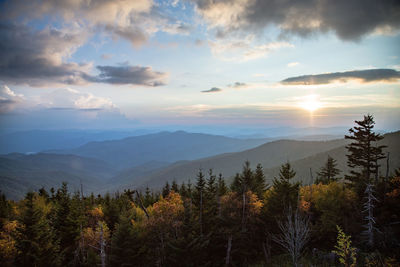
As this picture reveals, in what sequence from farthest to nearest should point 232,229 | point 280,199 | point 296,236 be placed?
point 280,199
point 232,229
point 296,236

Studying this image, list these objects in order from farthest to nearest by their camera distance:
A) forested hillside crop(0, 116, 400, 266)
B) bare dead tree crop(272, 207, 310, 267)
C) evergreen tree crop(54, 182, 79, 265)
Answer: evergreen tree crop(54, 182, 79, 265), forested hillside crop(0, 116, 400, 266), bare dead tree crop(272, 207, 310, 267)

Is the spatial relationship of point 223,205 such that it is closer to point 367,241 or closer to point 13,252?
point 367,241

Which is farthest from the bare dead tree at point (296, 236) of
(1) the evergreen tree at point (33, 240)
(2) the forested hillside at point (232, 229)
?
(1) the evergreen tree at point (33, 240)

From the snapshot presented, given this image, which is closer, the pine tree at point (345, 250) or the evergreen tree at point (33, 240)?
the pine tree at point (345, 250)

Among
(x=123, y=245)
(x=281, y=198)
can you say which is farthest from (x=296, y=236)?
(x=123, y=245)

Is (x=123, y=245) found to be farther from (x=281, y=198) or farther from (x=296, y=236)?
(x=296, y=236)

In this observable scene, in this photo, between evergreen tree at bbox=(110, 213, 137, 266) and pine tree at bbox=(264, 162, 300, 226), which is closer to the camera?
evergreen tree at bbox=(110, 213, 137, 266)

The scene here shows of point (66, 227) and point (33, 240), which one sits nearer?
point (33, 240)

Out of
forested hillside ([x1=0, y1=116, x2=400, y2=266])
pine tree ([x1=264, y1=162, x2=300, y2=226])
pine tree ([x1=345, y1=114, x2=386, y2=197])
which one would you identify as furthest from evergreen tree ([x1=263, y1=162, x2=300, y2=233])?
pine tree ([x1=345, y1=114, x2=386, y2=197])

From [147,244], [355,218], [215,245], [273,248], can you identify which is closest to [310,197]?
[355,218]

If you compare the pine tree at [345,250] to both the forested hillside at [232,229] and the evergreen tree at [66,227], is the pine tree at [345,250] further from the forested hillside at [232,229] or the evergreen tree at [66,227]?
the evergreen tree at [66,227]

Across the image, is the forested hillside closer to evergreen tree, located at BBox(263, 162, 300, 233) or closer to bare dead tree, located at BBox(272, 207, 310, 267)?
evergreen tree, located at BBox(263, 162, 300, 233)

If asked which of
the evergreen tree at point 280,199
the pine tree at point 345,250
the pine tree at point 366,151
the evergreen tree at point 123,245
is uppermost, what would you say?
the pine tree at point 366,151

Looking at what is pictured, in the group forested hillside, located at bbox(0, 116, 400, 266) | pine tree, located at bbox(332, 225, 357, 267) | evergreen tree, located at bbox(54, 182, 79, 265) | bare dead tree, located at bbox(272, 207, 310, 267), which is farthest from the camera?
evergreen tree, located at bbox(54, 182, 79, 265)
